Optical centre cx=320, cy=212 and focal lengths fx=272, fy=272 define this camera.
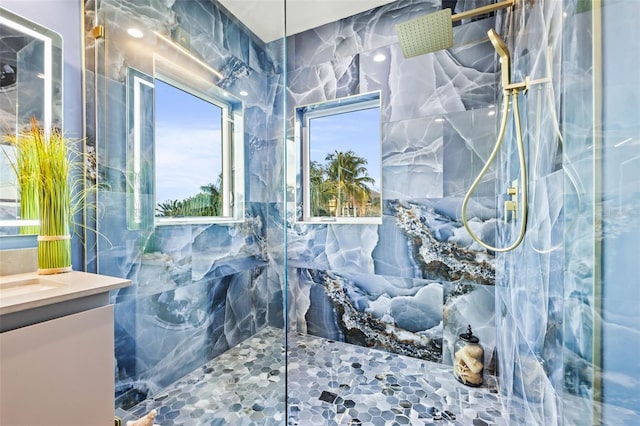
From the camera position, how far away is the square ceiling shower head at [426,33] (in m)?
1.45

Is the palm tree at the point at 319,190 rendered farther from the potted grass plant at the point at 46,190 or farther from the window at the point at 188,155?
the potted grass plant at the point at 46,190

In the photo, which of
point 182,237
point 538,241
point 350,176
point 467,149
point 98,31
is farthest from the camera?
point 350,176

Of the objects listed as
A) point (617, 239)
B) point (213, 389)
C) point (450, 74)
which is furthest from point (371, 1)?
point (213, 389)

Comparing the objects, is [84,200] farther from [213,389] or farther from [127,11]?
[213,389]

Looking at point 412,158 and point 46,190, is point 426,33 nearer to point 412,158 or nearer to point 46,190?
point 412,158

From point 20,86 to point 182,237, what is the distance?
887 mm

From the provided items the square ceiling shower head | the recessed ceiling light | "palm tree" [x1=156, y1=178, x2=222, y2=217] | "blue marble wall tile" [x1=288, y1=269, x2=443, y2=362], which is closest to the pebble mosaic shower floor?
"blue marble wall tile" [x1=288, y1=269, x2=443, y2=362]

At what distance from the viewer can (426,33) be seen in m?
1.57

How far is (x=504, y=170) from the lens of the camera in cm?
152

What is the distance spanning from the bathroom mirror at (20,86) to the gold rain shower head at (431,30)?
66.4 inches

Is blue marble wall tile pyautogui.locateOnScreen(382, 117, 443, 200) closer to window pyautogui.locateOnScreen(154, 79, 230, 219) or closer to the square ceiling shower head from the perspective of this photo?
the square ceiling shower head

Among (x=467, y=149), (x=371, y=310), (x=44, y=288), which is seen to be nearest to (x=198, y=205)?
(x=44, y=288)

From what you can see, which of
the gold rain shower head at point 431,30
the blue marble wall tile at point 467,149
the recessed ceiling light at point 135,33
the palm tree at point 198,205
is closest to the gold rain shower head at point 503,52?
the gold rain shower head at point 431,30

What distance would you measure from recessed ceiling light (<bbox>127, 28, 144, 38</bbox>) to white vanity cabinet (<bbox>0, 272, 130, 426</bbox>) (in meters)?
1.23
